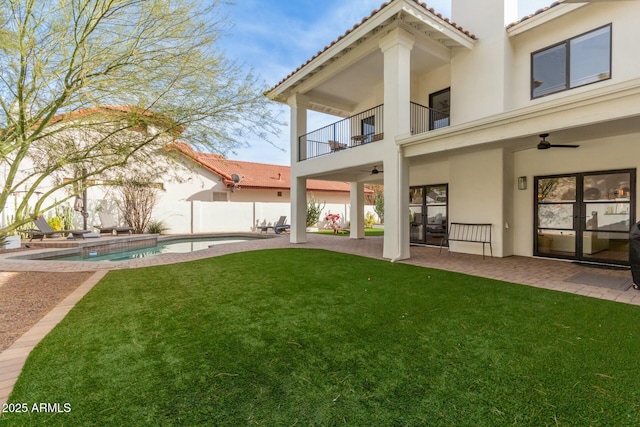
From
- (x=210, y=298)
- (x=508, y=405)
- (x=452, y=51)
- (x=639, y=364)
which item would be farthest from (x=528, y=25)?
(x=210, y=298)

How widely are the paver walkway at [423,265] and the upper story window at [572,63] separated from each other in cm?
479

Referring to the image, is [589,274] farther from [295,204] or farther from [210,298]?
[295,204]

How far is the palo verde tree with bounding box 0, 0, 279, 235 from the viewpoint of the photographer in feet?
12.5

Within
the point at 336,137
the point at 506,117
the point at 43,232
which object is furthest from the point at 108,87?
the point at 43,232

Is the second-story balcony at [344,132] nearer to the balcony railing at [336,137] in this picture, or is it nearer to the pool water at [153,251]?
the balcony railing at [336,137]

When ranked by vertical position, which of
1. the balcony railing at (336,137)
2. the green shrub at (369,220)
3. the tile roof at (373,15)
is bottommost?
the green shrub at (369,220)

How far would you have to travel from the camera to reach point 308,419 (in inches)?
95.2

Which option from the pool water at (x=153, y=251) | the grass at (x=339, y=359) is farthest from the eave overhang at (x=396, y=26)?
the pool water at (x=153, y=251)

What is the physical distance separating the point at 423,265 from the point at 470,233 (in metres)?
3.10

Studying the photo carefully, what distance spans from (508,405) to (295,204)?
11.2 metres

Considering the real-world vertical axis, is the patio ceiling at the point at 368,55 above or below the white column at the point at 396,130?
above

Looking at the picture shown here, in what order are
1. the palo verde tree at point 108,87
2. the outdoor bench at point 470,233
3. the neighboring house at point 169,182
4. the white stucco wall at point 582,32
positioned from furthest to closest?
the outdoor bench at point 470,233 → the white stucco wall at point 582,32 → the neighboring house at point 169,182 → the palo verde tree at point 108,87

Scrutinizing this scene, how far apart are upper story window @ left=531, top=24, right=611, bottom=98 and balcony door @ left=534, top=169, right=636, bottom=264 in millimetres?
2438

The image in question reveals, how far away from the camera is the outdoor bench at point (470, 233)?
32.0 ft
